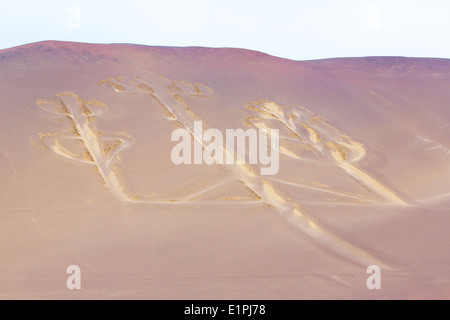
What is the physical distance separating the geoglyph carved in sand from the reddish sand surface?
0.04 meters

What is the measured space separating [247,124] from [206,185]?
3.79 m

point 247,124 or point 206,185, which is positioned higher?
point 247,124

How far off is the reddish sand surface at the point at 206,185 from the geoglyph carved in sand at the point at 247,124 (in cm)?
4

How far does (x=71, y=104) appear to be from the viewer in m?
12.0

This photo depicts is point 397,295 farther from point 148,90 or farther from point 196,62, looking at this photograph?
point 196,62

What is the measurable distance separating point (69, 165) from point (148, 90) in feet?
16.3

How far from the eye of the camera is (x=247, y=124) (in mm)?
12062

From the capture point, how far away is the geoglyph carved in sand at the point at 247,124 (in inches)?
305

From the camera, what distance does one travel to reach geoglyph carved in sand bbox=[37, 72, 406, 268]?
7743mm

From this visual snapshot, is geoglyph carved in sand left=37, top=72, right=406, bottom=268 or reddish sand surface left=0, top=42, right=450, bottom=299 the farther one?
geoglyph carved in sand left=37, top=72, right=406, bottom=268

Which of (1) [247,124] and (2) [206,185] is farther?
(1) [247,124]

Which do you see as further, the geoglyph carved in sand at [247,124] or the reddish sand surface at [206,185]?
the geoglyph carved in sand at [247,124]

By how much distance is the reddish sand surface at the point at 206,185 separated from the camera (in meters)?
5.71

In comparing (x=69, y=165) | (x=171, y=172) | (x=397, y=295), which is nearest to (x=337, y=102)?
(x=171, y=172)
